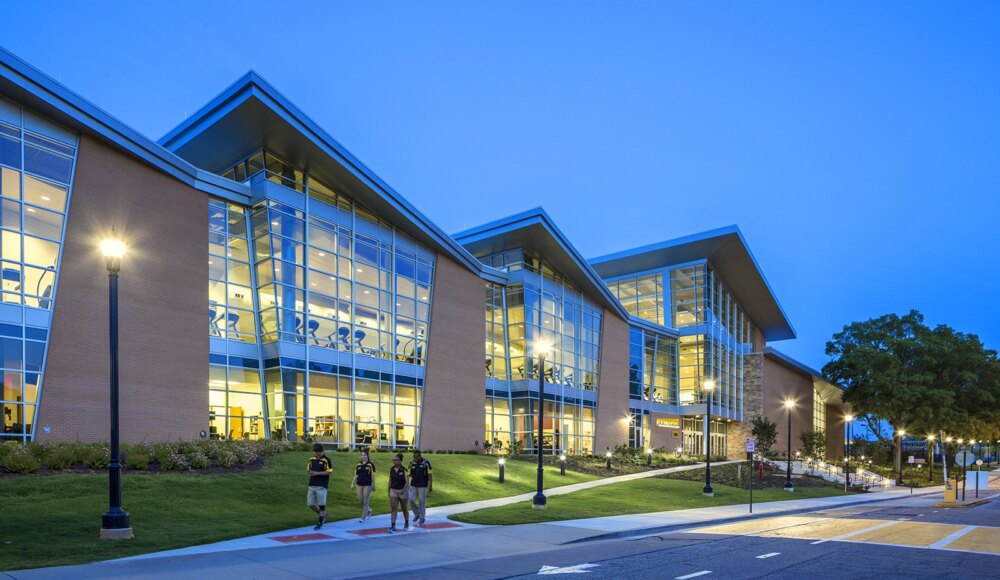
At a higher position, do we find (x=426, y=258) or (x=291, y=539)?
(x=426, y=258)

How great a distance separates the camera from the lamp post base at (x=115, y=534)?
13.3 metres

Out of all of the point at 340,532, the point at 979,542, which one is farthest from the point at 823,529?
the point at 340,532

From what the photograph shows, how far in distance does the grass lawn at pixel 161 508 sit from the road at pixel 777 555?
5563 mm

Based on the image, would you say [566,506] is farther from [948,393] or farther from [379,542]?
[948,393]

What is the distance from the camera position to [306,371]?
1235 inches

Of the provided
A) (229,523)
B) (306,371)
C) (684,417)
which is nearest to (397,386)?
(306,371)

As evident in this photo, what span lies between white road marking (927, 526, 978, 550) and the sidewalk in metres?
6.03

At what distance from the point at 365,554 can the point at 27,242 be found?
17435mm

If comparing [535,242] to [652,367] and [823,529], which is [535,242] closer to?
[652,367]

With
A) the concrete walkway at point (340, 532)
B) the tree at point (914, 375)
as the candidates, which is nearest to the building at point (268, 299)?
the concrete walkway at point (340, 532)

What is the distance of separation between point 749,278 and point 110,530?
58081mm

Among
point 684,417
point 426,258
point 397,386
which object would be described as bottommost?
point 684,417

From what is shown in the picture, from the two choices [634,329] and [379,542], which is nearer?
[379,542]

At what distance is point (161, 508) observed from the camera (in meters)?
16.3
